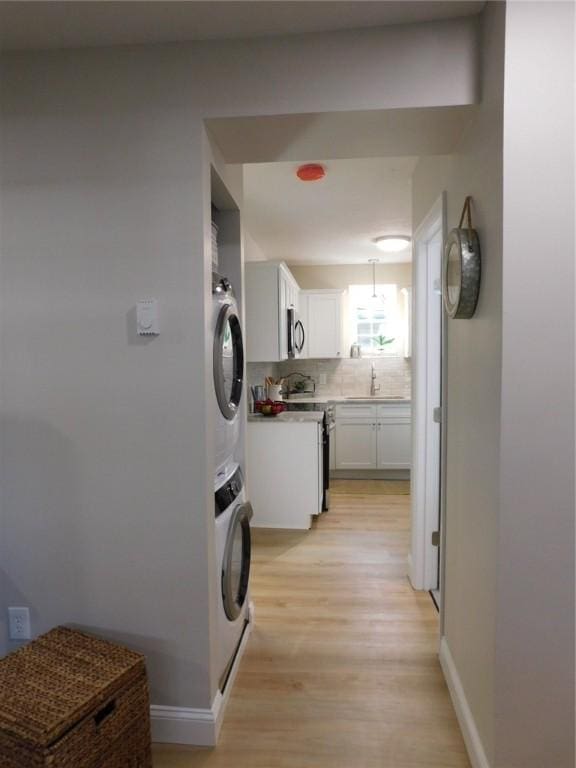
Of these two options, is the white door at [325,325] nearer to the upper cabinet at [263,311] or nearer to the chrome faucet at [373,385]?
the chrome faucet at [373,385]

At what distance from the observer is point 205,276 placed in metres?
1.52

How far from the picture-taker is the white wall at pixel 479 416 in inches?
50.5

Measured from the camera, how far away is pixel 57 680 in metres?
1.27

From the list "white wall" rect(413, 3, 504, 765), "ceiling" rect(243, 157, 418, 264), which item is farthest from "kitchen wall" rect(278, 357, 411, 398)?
"white wall" rect(413, 3, 504, 765)

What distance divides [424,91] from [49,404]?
1.63 metres

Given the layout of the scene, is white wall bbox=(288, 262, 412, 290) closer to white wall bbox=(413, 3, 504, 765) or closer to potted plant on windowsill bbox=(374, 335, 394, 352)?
potted plant on windowsill bbox=(374, 335, 394, 352)

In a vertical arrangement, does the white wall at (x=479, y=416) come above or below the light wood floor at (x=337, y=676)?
above

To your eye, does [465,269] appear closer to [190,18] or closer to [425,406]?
[190,18]

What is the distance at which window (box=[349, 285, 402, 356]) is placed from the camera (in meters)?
5.41

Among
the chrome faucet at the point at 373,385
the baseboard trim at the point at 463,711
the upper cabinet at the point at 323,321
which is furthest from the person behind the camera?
the chrome faucet at the point at 373,385

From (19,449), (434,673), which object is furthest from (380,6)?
(434,673)

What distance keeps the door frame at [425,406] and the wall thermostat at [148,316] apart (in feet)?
5.14

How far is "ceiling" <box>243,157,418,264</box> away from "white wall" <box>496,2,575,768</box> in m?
1.37

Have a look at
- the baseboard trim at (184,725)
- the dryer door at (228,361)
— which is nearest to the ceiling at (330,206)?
the dryer door at (228,361)
